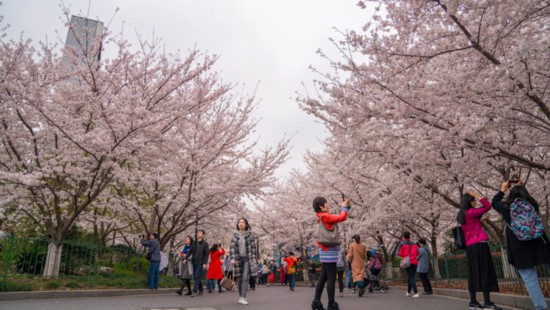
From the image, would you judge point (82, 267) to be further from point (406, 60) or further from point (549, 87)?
point (549, 87)

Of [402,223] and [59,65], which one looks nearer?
[59,65]

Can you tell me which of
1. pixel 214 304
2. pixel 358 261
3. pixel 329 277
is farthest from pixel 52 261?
pixel 329 277

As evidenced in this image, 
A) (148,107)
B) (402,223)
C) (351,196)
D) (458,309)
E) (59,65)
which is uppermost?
(59,65)

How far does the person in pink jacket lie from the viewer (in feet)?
18.1

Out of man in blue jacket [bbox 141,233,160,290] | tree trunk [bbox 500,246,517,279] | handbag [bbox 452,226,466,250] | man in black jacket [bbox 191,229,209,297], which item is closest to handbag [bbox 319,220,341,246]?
handbag [bbox 452,226,466,250]

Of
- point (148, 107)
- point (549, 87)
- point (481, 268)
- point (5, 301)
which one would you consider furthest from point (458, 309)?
point (148, 107)

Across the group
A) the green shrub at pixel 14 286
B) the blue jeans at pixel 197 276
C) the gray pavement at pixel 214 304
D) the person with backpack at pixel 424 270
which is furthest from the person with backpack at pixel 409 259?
the green shrub at pixel 14 286

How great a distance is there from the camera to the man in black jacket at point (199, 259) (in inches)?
439

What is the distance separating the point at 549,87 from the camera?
6672mm

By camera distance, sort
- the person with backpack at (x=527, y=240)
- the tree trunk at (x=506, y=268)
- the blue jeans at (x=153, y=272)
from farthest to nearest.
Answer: the blue jeans at (x=153, y=272)
the tree trunk at (x=506, y=268)
the person with backpack at (x=527, y=240)

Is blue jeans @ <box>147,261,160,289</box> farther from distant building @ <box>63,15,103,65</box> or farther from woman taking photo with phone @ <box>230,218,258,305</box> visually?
distant building @ <box>63,15,103,65</box>

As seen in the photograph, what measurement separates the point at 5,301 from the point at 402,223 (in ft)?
43.6

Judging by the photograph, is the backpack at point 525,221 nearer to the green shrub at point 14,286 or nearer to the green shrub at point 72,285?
the green shrub at point 14,286

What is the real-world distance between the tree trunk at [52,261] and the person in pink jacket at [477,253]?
34.4ft
